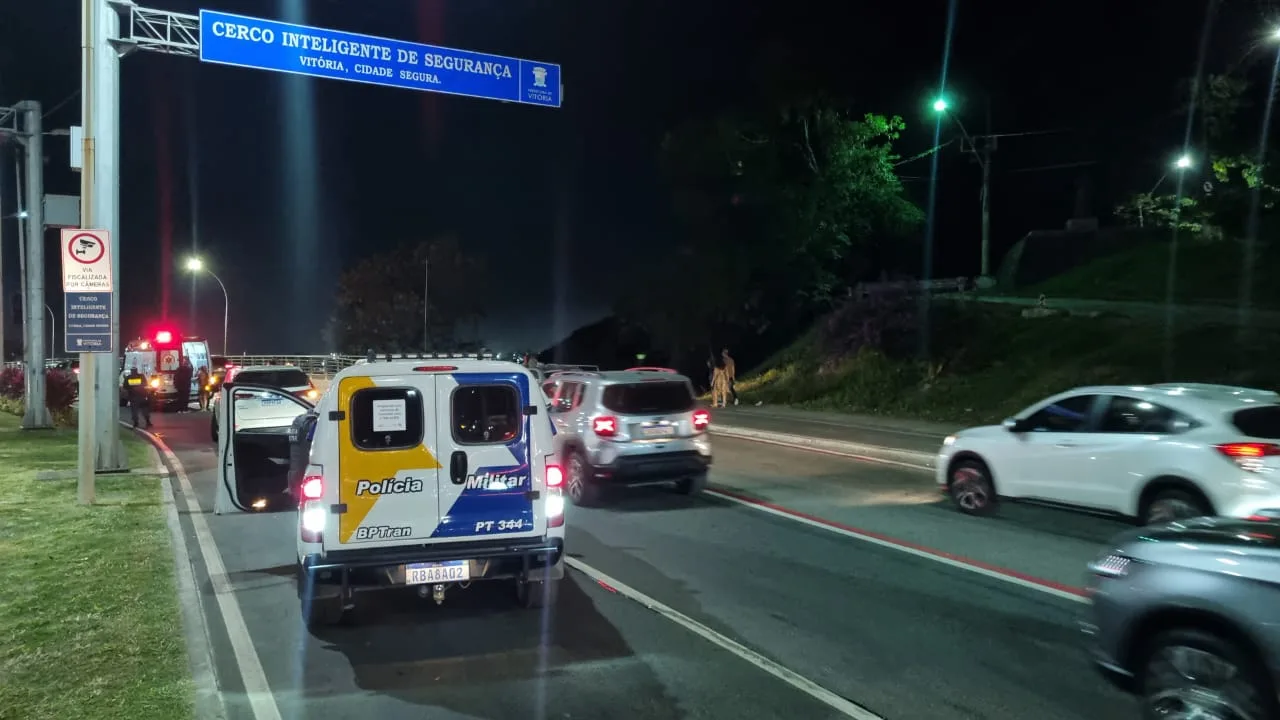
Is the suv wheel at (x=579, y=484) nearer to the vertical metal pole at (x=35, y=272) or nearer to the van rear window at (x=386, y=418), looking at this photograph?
the van rear window at (x=386, y=418)

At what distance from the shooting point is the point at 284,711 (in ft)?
17.5

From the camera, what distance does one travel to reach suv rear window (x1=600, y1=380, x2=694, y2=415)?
12.1m

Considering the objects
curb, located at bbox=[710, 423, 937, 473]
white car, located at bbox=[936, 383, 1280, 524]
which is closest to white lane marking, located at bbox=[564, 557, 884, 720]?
white car, located at bbox=[936, 383, 1280, 524]

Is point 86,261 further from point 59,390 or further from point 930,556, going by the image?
point 59,390

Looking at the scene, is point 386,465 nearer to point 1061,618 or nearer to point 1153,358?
point 1061,618

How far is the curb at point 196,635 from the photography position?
5.25m

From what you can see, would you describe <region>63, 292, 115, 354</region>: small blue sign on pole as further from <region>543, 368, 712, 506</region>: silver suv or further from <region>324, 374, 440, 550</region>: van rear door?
<region>324, 374, 440, 550</region>: van rear door

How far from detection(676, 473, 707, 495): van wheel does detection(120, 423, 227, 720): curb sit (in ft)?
20.2

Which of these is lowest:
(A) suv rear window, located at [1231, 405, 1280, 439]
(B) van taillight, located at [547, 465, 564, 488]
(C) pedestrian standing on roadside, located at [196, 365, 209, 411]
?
(C) pedestrian standing on roadside, located at [196, 365, 209, 411]

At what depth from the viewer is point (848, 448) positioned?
18.2 meters

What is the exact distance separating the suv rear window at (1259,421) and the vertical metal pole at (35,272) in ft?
73.5

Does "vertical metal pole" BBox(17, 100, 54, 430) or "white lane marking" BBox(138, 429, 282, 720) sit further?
"vertical metal pole" BBox(17, 100, 54, 430)

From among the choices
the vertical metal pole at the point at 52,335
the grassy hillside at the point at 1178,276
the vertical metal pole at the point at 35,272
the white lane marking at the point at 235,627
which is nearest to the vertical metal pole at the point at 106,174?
the white lane marking at the point at 235,627

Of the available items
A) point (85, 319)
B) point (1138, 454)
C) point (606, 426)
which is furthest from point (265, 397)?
point (1138, 454)
